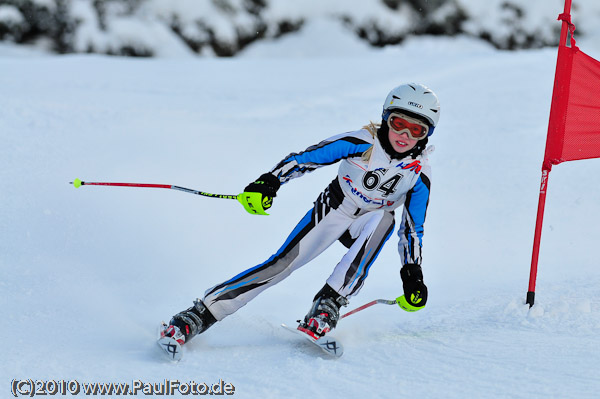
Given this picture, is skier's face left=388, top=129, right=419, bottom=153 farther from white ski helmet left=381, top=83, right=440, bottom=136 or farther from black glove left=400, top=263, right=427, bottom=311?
black glove left=400, top=263, right=427, bottom=311

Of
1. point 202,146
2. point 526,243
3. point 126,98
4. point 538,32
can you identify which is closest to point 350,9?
point 538,32

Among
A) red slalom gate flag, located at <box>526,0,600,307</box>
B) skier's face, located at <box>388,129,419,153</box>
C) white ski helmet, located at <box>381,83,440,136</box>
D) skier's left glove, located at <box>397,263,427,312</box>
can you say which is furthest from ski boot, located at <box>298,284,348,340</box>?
red slalom gate flag, located at <box>526,0,600,307</box>

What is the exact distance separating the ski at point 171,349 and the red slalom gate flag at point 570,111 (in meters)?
1.83

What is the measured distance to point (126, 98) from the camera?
841cm

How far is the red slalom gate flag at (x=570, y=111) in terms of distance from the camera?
358cm

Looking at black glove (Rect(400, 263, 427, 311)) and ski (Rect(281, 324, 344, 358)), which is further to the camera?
black glove (Rect(400, 263, 427, 311))

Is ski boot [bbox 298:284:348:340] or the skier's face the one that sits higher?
the skier's face

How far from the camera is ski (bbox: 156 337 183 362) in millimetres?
2945

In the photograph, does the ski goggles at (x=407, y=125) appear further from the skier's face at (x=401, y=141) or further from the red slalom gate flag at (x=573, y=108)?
the red slalom gate flag at (x=573, y=108)

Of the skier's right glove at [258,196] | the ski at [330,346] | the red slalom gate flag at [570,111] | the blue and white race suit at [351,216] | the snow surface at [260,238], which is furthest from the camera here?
the red slalom gate flag at [570,111]

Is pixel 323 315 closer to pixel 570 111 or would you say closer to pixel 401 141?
pixel 401 141

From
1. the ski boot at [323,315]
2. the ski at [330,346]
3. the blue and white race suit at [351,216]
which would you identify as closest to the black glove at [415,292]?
the blue and white race suit at [351,216]

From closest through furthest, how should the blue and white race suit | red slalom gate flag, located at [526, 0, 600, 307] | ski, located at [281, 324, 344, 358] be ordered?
ski, located at [281, 324, 344, 358] → the blue and white race suit → red slalom gate flag, located at [526, 0, 600, 307]

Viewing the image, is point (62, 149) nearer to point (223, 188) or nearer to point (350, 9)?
point (223, 188)
